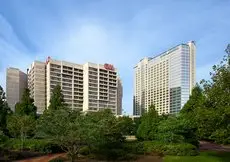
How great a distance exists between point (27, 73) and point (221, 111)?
140 meters

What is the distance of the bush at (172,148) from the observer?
3084 centimetres

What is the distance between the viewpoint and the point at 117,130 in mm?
37344

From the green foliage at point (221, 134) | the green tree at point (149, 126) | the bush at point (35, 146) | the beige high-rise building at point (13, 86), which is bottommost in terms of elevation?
the bush at point (35, 146)

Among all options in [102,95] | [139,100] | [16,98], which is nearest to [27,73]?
[16,98]

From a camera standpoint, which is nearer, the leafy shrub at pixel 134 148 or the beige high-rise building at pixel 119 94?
the leafy shrub at pixel 134 148

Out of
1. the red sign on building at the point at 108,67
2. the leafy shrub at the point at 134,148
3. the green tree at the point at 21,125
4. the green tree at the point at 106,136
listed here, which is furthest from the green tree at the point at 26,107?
the red sign on building at the point at 108,67

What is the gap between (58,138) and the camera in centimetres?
2519

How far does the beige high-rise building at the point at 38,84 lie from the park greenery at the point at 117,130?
3467 inches

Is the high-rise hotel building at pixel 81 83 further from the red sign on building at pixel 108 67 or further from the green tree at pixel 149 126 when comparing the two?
the green tree at pixel 149 126

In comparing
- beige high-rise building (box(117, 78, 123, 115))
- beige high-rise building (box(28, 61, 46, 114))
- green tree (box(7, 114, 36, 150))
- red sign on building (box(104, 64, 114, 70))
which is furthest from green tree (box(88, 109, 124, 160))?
beige high-rise building (box(117, 78, 123, 115))

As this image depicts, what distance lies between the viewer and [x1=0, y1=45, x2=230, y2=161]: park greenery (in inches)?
689

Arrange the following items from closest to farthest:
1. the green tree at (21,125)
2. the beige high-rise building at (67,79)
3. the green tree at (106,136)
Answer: the green tree at (106,136) < the green tree at (21,125) < the beige high-rise building at (67,79)

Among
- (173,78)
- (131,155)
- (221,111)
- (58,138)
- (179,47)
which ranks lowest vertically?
(131,155)

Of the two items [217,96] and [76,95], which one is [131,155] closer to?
[217,96]
